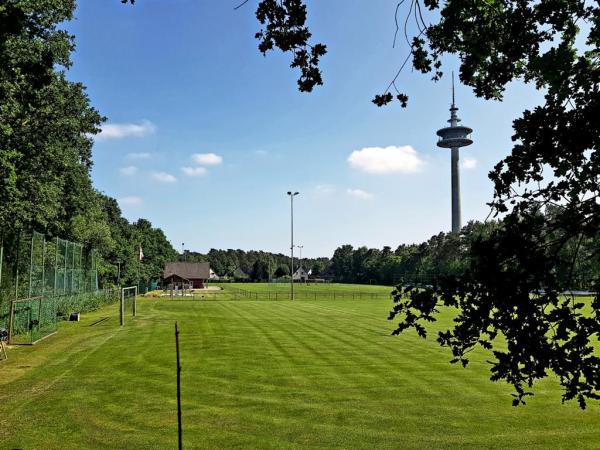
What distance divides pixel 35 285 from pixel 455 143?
14705 centimetres

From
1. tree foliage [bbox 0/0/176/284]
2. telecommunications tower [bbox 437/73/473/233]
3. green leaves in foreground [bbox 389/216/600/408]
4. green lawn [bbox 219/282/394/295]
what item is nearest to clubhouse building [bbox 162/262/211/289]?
green lawn [bbox 219/282/394/295]

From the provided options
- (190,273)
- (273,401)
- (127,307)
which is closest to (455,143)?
(190,273)

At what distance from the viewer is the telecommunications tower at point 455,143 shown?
502 ft

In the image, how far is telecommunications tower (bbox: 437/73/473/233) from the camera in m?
153

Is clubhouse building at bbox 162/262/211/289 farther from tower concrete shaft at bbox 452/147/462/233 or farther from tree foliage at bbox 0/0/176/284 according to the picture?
tower concrete shaft at bbox 452/147/462/233

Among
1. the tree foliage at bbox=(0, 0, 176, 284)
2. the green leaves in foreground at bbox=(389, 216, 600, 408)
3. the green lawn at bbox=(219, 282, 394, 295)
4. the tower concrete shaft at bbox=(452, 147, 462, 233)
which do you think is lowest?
the green lawn at bbox=(219, 282, 394, 295)

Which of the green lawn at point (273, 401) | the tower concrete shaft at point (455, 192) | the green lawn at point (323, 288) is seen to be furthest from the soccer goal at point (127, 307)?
the tower concrete shaft at point (455, 192)

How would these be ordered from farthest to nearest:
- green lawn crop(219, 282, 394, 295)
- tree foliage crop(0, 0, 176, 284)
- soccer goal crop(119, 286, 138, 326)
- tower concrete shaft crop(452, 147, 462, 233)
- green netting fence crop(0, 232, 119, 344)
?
tower concrete shaft crop(452, 147, 462, 233), green lawn crop(219, 282, 394, 295), soccer goal crop(119, 286, 138, 326), green netting fence crop(0, 232, 119, 344), tree foliage crop(0, 0, 176, 284)

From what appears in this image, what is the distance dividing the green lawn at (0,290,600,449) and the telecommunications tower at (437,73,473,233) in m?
139

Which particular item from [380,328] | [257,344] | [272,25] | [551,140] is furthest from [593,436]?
[380,328]

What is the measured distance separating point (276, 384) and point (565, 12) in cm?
1209

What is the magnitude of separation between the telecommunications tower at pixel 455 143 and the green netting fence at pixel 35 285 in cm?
13433

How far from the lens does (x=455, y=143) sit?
155 meters

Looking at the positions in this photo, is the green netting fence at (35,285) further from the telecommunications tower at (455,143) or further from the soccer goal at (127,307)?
the telecommunications tower at (455,143)
